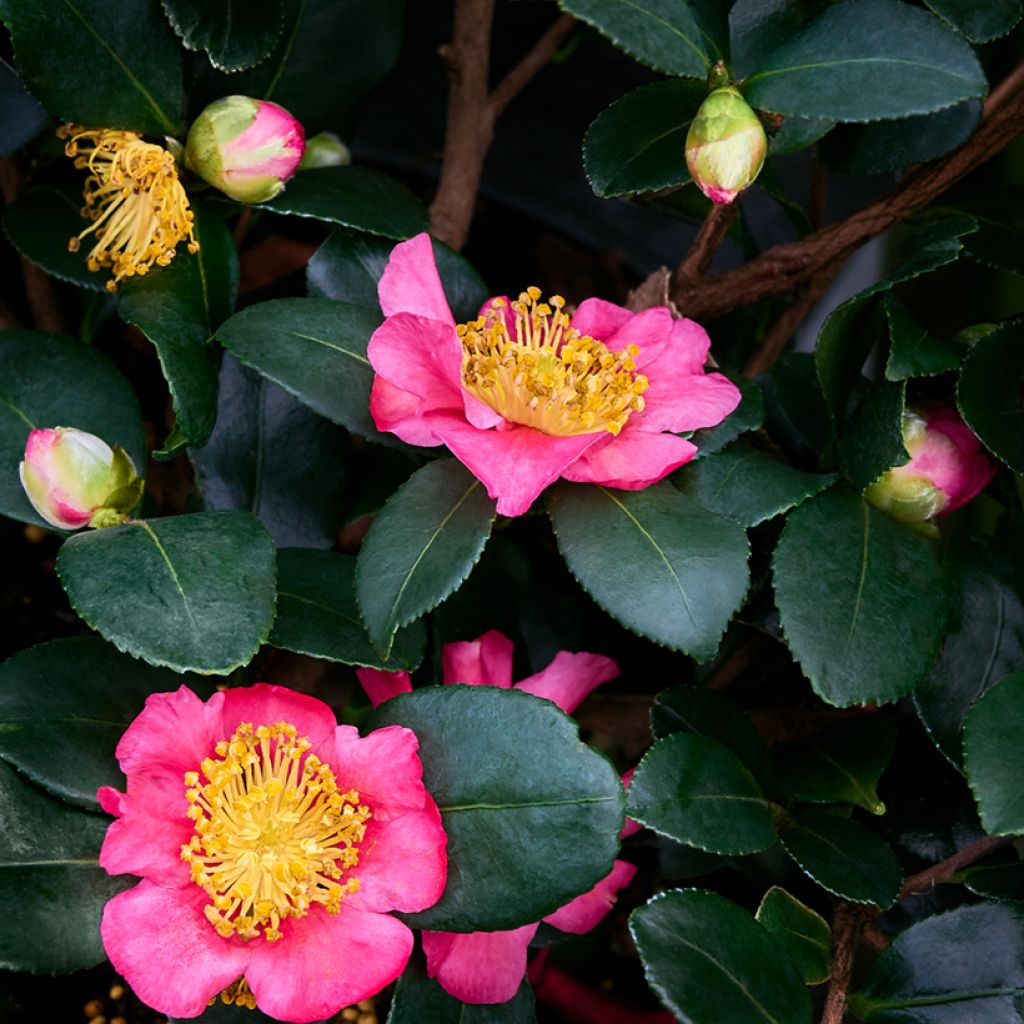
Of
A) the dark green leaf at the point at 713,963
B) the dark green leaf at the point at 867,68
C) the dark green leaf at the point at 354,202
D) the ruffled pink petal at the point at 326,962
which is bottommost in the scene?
the dark green leaf at the point at 713,963

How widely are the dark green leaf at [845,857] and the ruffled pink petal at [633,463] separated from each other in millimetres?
227

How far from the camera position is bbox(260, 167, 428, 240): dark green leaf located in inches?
30.3

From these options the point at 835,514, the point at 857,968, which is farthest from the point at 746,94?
the point at 857,968

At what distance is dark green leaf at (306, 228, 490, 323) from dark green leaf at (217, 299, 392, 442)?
52 mm

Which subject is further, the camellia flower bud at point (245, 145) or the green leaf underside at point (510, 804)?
the camellia flower bud at point (245, 145)

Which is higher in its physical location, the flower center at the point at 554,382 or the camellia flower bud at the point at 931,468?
the flower center at the point at 554,382

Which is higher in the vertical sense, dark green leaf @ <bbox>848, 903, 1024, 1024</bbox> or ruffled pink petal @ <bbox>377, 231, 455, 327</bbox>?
ruffled pink petal @ <bbox>377, 231, 455, 327</bbox>

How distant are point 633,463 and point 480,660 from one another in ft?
0.51

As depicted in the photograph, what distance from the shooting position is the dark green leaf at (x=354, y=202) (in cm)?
77

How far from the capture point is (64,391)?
2.57 feet

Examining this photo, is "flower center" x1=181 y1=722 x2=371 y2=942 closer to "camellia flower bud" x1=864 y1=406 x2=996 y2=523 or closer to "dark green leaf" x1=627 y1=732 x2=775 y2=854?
"dark green leaf" x1=627 y1=732 x2=775 y2=854

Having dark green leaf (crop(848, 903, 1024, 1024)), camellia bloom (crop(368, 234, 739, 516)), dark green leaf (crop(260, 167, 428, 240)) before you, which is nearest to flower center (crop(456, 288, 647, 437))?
camellia bloom (crop(368, 234, 739, 516))

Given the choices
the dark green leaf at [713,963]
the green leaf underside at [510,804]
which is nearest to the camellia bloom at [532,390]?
the green leaf underside at [510,804]

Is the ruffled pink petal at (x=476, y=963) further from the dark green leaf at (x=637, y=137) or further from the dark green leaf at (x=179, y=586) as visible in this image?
the dark green leaf at (x=637, y=137)
